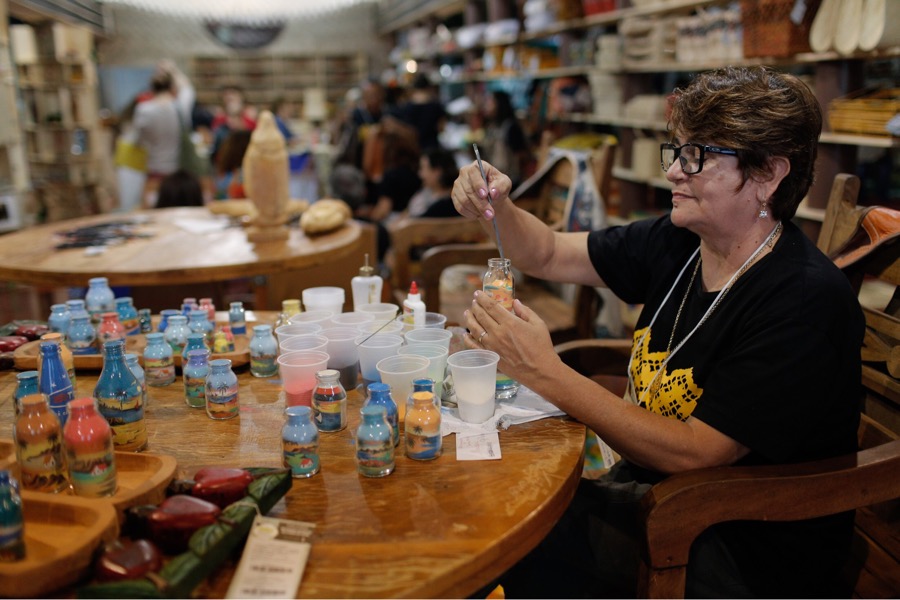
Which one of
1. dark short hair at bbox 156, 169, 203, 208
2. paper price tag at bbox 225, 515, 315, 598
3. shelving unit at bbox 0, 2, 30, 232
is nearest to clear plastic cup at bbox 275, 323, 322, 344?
paper price tag at bbox 225, 515, 315, 598

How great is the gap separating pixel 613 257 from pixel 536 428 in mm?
745

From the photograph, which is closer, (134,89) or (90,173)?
(90,173)

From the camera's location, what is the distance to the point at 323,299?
213 centimetres

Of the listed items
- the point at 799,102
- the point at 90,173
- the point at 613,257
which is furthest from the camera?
the point at 90,173

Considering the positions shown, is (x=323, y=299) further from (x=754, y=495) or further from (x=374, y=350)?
(x=754, y=495)

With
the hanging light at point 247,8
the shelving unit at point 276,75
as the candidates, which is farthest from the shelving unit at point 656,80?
the shelving unit at point 276,75

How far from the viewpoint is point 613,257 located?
6.91ft

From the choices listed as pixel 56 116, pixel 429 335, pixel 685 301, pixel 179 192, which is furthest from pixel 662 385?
pixel 56 116

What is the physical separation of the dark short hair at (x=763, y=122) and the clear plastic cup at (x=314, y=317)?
0.98 meters

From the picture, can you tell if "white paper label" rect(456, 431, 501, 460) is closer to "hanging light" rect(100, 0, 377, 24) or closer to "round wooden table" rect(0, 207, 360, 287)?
"round wooden table" rect(0, 207, 360, 287)

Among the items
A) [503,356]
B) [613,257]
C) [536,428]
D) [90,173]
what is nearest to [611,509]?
[536,428]

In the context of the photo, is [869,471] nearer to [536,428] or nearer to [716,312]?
[716,312]

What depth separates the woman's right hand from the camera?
76.3 inches

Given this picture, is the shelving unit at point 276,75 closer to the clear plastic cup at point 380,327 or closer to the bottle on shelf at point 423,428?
the clear plastic cup at point 380,327
